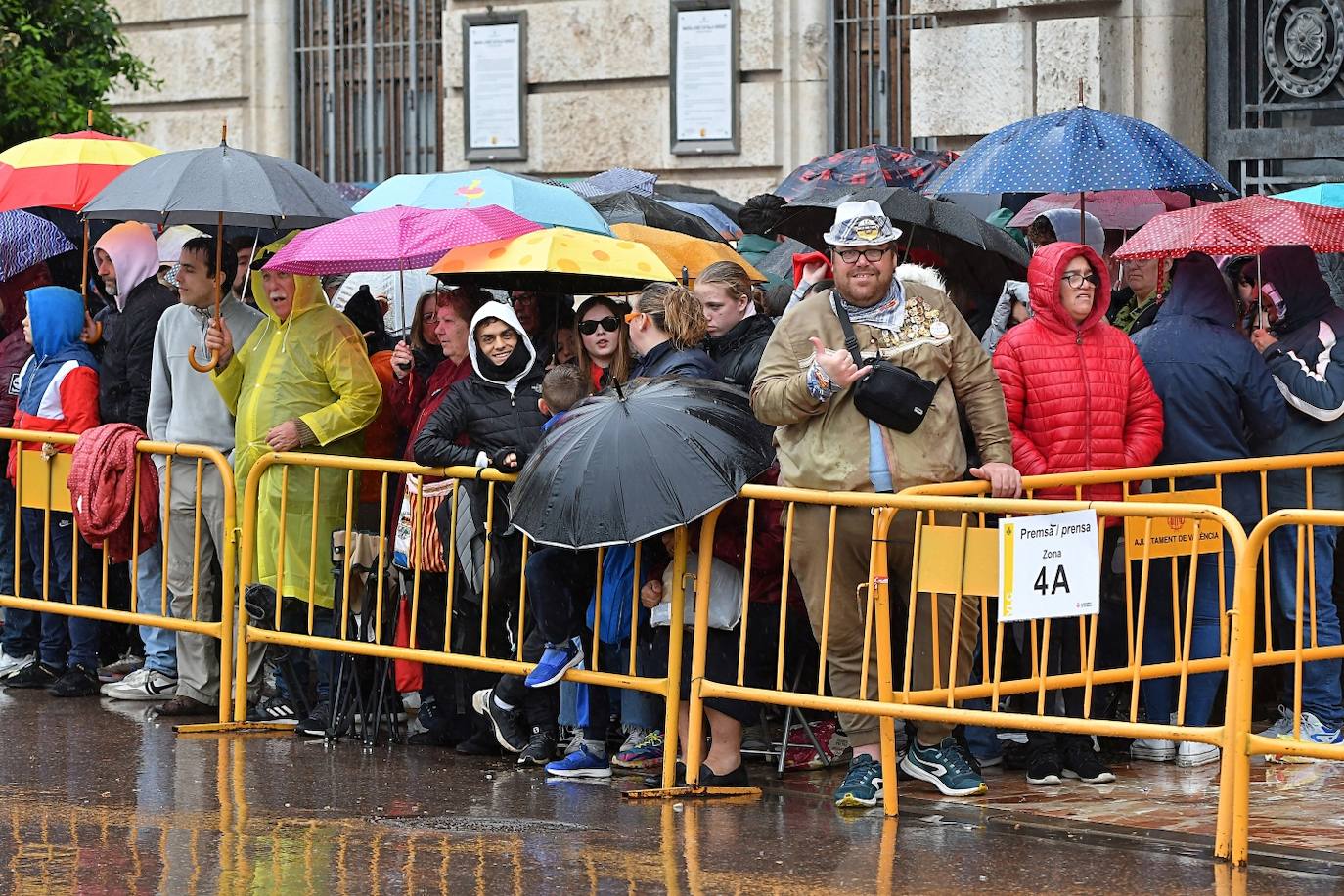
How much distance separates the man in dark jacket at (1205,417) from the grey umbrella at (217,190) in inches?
144

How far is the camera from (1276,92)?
13469 millimetres

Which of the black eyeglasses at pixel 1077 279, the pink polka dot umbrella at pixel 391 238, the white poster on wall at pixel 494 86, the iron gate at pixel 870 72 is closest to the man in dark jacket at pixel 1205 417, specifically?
the black eyeglasses at pixel 1077 279

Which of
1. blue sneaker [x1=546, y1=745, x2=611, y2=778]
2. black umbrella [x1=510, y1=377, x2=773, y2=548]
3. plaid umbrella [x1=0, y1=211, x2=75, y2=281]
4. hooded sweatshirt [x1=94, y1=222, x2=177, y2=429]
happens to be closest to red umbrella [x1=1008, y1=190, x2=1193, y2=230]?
black umbrella [x1=510, y1=377, x2=773, y2=548]

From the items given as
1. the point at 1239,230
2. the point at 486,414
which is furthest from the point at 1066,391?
the point at 486,414

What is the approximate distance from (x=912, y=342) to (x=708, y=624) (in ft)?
3.97

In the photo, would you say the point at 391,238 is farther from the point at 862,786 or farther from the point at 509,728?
the point at 862,786

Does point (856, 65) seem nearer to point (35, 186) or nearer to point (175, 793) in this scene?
point (35, 186)

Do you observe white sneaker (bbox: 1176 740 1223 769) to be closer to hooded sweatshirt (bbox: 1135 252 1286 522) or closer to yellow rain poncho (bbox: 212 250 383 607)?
hooded sweatshirt (bbox: 1135 252 1286 522)

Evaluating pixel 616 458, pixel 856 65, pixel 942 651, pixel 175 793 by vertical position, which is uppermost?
pixel 856 65

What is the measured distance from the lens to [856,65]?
15.4m

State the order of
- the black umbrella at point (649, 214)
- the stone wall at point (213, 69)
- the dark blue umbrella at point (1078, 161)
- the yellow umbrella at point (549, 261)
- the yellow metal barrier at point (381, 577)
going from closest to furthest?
the yellow metal barrier at point (381, 577), the yellow umbrella at point (549, 261), the dark blue umbrella at point (1078, 161), the black umbrella at point (649, 214), the stone wall at point (213, 69)

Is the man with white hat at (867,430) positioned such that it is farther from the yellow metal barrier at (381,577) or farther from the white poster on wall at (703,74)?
the white poster on wall at (703,74)

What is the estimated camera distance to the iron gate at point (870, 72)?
1505 centimetres

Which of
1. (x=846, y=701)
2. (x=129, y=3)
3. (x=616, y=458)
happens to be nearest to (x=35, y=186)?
(x=616, y=458)
